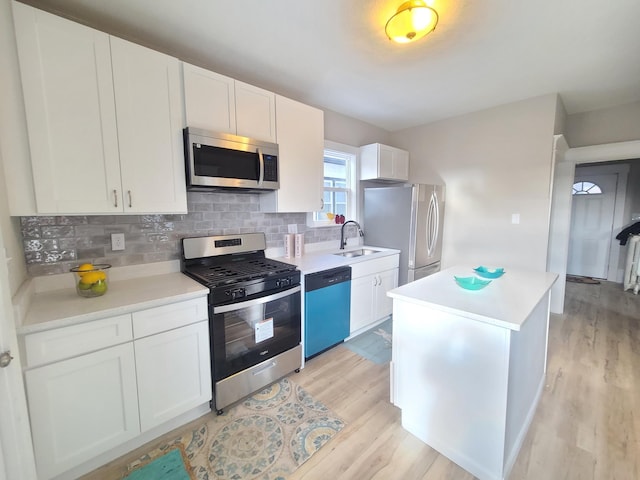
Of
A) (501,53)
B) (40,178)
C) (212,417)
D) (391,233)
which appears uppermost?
(501,53)

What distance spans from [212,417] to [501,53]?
3483mm

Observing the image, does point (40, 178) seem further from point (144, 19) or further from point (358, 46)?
point (358, 46)

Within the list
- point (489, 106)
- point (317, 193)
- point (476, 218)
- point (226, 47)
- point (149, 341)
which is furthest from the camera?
point (476, 218)

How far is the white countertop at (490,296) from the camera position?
4.29ft

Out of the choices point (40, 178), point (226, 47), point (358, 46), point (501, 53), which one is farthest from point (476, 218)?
point (40, 178)

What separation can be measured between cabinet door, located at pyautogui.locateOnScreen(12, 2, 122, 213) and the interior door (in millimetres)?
7553

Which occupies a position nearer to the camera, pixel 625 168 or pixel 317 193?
pixel 317 193

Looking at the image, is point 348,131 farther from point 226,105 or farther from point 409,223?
point 226,105

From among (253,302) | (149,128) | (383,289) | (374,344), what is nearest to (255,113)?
(149,128)

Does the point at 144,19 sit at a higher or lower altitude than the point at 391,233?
higher

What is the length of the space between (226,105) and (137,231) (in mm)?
1151

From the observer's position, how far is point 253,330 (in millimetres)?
1985

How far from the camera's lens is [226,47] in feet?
6.73

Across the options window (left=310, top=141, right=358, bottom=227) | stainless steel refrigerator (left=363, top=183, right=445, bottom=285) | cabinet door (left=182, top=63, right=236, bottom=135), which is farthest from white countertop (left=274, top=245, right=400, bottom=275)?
cabinet door (left=182, top=63, right=236, bottom=135)
